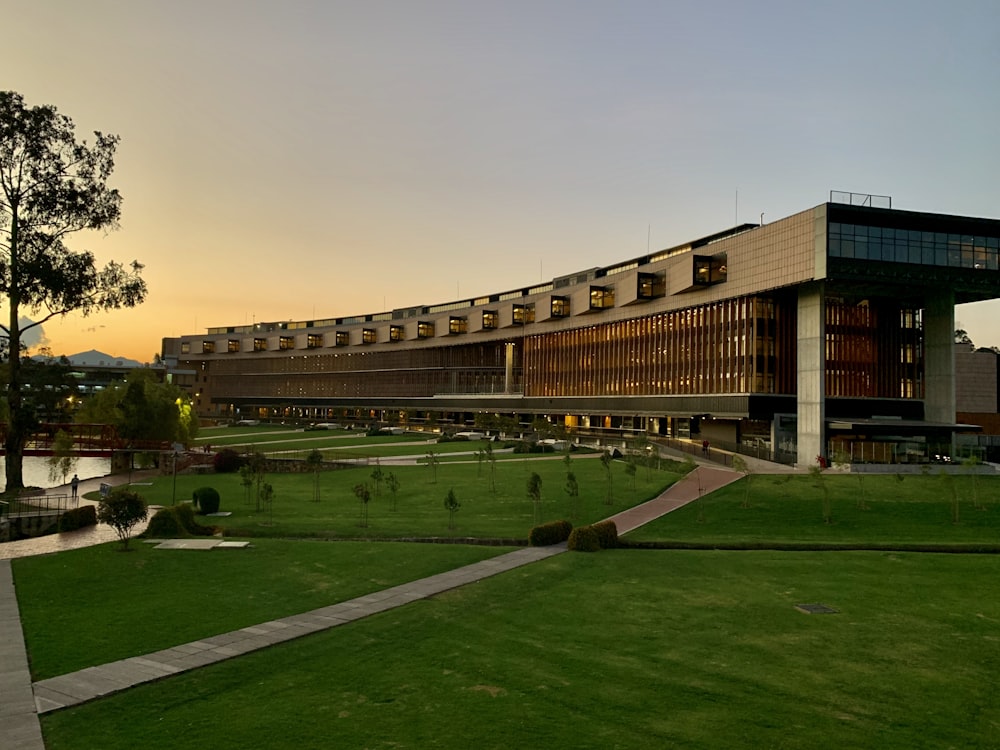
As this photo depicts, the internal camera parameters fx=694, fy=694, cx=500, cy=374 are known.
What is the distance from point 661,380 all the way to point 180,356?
478 ft

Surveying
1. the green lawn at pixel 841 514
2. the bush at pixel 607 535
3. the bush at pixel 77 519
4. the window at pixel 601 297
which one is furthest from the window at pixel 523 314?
the bush at pixel 607 535

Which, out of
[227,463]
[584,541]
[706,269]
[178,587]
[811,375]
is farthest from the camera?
[706,269]

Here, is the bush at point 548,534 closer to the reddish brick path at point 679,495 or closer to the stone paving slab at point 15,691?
the reddish brick path at point 679,495

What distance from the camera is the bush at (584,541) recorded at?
25892 millimetres

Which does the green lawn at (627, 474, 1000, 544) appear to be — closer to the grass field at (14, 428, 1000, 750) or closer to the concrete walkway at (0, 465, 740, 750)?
the grass field at (14, 428, 1000, 750)

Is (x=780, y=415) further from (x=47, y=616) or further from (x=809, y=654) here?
(x=47, y=616)

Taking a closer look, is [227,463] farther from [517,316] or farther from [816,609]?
[517,316]

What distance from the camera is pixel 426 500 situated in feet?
135

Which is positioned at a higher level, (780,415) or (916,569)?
(780,415)

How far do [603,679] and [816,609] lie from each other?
27.5 ft

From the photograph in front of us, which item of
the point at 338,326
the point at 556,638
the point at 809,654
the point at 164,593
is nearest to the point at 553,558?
the point at 556,638

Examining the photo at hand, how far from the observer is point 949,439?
56594 millimetres

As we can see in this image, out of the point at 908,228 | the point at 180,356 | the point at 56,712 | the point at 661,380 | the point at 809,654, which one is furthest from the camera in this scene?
the point at 180,356

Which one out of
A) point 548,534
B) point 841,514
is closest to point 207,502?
point 548,534
